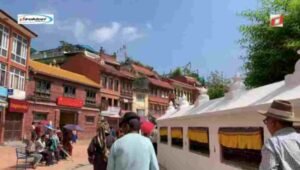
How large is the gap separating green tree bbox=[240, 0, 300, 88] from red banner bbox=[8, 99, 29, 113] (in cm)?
1824

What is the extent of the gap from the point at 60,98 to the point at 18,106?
7.06 m

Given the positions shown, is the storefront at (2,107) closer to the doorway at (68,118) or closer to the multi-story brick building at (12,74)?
the multi-story brick building at (12,74)

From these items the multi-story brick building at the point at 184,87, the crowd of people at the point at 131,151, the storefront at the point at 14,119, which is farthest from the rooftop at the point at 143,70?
the crowd of people at the point at 131,151

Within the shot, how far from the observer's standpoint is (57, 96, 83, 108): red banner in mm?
38228

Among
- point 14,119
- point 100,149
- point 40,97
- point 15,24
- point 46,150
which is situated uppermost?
point 15,24

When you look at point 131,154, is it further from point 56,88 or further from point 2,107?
point 56,88

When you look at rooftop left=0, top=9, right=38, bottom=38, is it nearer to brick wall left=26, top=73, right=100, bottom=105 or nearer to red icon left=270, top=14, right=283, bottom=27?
brick wall left=26, top=73, right=100, bottom=105

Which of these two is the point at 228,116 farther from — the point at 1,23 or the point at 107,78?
the point at 107,78

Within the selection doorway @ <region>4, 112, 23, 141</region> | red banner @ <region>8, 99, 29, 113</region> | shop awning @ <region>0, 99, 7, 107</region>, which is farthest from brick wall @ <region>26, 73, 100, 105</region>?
shop awning @ <region>0, 99, 7, 107</region>

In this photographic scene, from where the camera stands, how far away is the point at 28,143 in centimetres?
1576

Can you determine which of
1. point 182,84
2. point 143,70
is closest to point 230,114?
point 143,70

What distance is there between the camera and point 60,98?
38219 millimetres

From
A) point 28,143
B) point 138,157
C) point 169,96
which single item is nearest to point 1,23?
point 28,143

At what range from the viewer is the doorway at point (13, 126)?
30123mm
